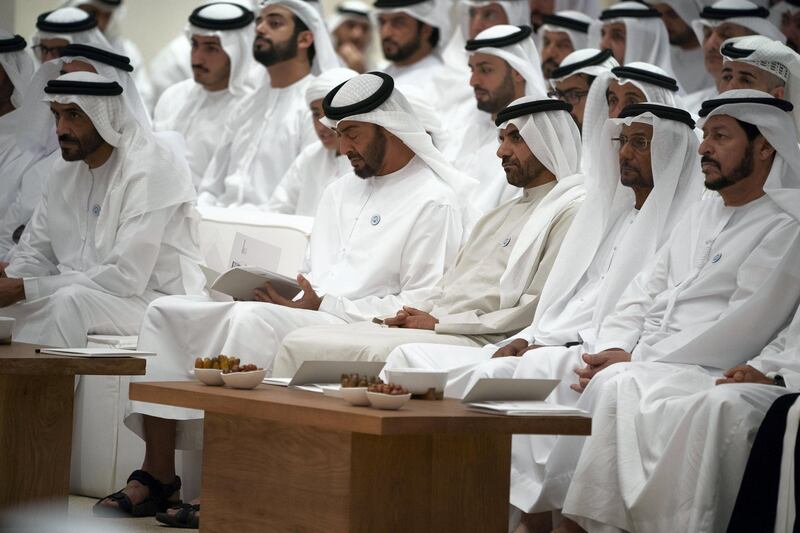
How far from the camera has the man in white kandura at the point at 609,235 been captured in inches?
199

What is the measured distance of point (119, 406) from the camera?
236 inches

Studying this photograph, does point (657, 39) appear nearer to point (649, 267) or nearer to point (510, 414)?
point (649, 267)

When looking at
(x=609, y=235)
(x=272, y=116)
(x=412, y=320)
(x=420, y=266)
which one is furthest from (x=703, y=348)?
(x=272, y=116)

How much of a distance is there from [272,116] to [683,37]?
8.87 feet

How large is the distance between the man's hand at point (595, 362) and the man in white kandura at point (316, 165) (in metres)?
2.92

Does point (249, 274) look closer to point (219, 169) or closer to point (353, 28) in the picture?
point (219, 169)

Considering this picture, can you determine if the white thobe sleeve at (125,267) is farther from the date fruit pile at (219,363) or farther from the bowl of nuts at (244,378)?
the bowl of nuts at (244,378)

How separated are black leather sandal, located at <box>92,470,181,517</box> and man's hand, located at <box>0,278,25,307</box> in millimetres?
1140

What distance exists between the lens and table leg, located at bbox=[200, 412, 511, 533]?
3.73 metres

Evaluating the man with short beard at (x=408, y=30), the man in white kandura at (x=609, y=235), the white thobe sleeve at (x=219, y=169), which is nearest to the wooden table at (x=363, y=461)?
the man in white kandura at (x=609, y=235)

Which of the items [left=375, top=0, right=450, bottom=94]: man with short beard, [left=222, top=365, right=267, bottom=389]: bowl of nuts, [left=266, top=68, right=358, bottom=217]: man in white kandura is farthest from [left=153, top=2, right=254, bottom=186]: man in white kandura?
[left=222, top=365, right=267, bottom=389]: bowl of nuts

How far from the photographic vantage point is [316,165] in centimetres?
762

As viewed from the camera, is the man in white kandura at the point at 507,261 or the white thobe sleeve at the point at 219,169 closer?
the man in white kandura at the point at 507,261

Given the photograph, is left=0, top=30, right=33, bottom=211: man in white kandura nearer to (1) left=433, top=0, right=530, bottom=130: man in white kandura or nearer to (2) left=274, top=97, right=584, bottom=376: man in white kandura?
(1) left=433, top=0, right=530, bottom=130: man in white kandura
